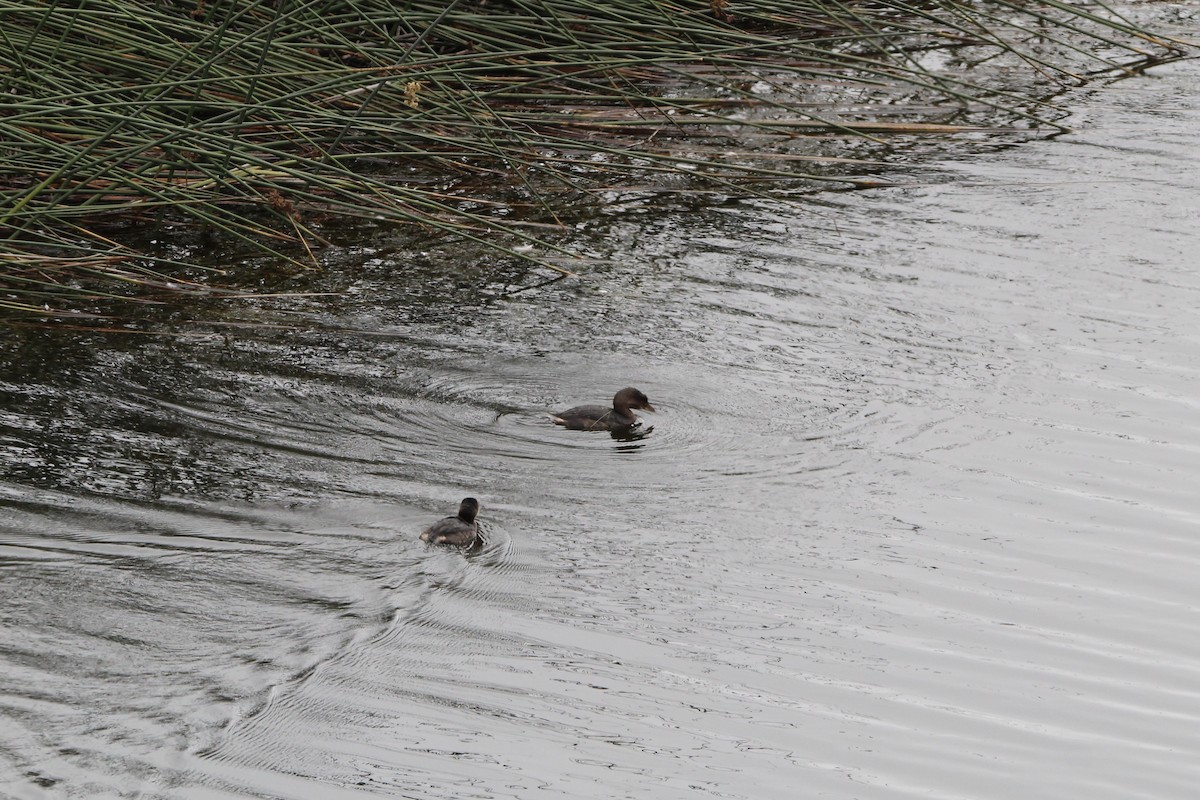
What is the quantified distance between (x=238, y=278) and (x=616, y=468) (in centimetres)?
234

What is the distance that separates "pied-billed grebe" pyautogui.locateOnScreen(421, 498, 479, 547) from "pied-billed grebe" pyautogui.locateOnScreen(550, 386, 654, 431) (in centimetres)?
97

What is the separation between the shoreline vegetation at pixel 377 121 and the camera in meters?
6.54

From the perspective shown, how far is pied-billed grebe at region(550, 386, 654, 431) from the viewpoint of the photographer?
18.8ft

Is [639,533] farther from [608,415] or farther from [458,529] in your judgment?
[608,415]

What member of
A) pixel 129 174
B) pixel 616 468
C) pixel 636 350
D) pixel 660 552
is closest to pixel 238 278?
pixel 129 174

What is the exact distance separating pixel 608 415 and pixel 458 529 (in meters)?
1.19

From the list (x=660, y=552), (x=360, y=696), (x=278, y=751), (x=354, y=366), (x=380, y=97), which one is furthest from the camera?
(x=380, y=97)

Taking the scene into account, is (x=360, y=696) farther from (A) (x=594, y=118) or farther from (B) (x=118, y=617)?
(A) (x=594, y=118)

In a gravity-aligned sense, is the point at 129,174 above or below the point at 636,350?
above

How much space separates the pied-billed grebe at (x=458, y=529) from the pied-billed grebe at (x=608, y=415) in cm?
97

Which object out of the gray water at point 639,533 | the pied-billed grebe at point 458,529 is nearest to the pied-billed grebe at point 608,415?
the gray water at point 639,533

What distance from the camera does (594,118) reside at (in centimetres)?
870

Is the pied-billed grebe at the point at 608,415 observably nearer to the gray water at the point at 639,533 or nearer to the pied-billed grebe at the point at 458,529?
the gray water at the point at 639,533

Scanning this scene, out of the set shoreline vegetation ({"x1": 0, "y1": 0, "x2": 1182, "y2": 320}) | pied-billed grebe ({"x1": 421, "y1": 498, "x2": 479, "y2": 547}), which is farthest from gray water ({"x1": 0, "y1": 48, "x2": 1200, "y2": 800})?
shoreline vegetation ({"x1": 0, "y1": 0, "x2": 1182, "y2": 320})
